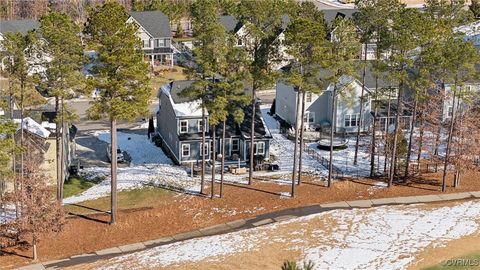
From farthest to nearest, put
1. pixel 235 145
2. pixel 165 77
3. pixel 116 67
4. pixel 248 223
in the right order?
pixel 165 77 < pixel 235 145 < pixel 248 223 < pixel 116 67

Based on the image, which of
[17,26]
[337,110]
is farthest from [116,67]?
[17,26]

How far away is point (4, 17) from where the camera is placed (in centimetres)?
10912

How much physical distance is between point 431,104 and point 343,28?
40.1 ft

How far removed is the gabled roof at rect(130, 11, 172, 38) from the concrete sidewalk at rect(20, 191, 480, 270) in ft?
161

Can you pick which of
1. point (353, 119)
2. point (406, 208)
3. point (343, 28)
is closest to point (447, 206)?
point (406, 208)

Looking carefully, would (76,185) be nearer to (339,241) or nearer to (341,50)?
(339,241)

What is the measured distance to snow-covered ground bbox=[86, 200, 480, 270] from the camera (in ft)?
126

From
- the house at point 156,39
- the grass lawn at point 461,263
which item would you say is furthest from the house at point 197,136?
the house at point 156,39

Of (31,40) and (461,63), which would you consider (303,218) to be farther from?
(31,40)

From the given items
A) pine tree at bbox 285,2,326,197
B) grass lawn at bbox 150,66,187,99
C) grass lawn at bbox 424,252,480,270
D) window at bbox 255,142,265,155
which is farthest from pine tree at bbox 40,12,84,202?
grass lawn at bbox 150,66,187,99

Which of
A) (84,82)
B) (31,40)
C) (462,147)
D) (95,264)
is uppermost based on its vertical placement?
(31,40)

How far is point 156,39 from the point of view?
294 ft

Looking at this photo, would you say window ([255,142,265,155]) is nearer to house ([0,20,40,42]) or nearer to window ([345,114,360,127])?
window ([345,114,360,127])

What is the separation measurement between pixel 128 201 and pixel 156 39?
147ft
